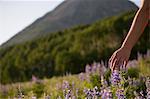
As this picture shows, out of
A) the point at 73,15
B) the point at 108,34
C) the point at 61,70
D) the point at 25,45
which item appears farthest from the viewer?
the point at 73,15

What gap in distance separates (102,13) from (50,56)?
8245 millimetres

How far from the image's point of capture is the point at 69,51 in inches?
725

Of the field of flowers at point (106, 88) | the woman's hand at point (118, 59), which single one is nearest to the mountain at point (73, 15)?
the field of flowers at point (106, 88)

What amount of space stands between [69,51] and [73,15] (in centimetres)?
824

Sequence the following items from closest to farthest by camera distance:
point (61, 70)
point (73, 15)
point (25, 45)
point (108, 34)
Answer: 1. point (61, 70)
2. point (108, 34)
3. point (25, 45)
4. point (73, 15)

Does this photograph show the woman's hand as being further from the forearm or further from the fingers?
the forearm

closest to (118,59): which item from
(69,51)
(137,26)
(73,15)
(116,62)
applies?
(116,62)

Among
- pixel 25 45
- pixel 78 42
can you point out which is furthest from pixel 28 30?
pixel 78 42

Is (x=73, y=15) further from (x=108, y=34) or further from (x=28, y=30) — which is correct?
(x=108, y=34)

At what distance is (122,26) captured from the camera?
19.1 meters

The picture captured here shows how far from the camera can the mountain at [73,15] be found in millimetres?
26047

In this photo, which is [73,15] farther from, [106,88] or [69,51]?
[106,88]

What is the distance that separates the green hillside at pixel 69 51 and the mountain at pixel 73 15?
5.69m

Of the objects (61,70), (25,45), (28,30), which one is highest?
(28,30)
